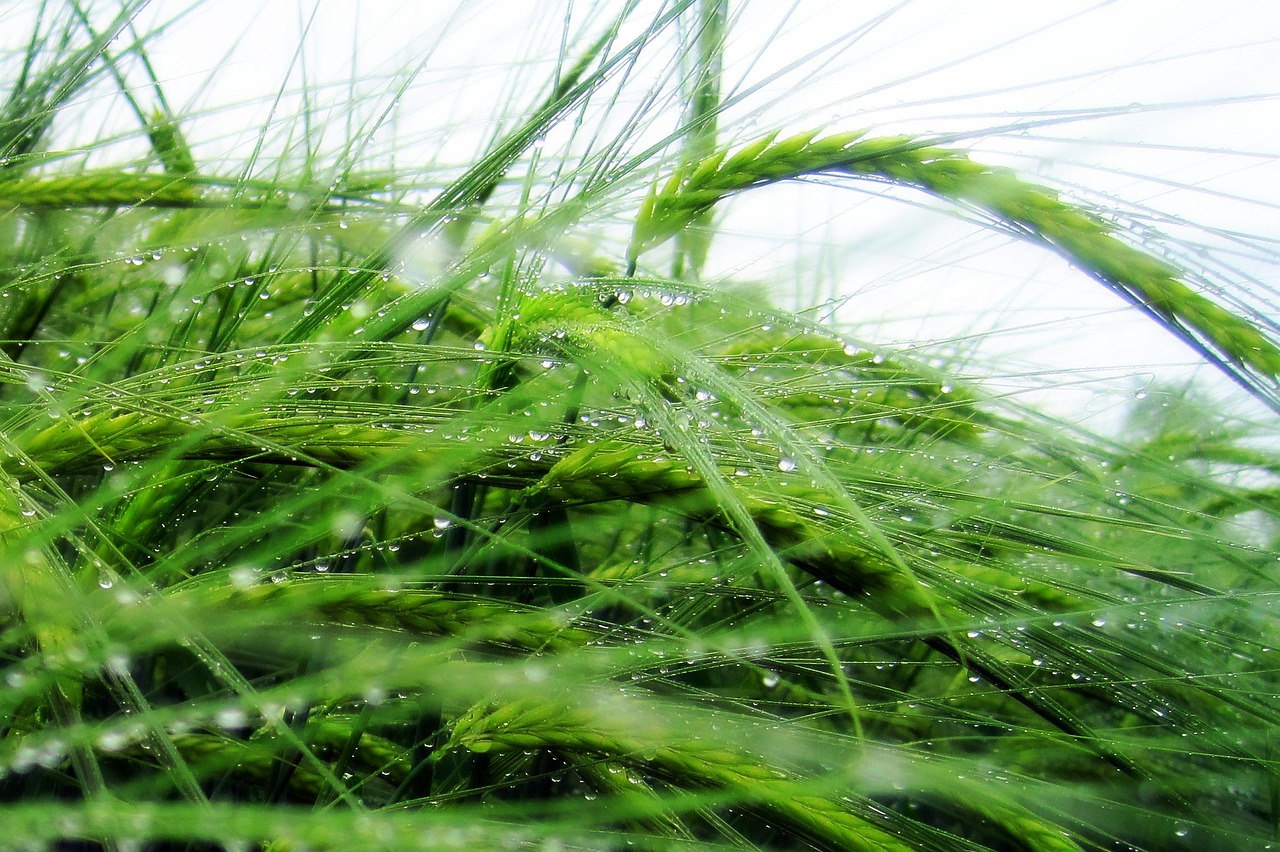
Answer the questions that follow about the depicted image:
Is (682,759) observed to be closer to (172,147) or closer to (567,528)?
(567,528)

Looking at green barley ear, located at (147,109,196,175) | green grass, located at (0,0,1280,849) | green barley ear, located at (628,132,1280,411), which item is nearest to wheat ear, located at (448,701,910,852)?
green grass, located at (0,0,1280,849)

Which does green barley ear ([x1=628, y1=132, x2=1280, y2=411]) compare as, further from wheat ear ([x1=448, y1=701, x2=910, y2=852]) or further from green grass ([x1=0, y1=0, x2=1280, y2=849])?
wheat ear ([x1=448, y1=701, x2=910, y2=852])

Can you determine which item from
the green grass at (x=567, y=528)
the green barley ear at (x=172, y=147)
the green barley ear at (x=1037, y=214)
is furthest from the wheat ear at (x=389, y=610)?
the green barley ear at (x=172, y=147)

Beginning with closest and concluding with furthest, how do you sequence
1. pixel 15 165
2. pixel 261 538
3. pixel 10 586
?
pixel 10 586 < pixel 261 538 < pixel 15 165

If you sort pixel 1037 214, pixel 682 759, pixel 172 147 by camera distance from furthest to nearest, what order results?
pixel 172 147
pixel 1037 214
pixel 682 759

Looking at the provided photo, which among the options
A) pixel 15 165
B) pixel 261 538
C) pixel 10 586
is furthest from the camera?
pixel 15 165

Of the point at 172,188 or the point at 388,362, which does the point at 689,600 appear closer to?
the point at 388,362

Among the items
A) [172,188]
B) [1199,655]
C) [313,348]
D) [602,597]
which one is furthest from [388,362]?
[1199,655]

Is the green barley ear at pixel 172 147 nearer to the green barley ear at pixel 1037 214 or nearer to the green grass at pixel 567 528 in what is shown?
the green grass at pixel 567 528

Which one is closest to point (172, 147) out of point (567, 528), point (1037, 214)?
point (567, 528)
